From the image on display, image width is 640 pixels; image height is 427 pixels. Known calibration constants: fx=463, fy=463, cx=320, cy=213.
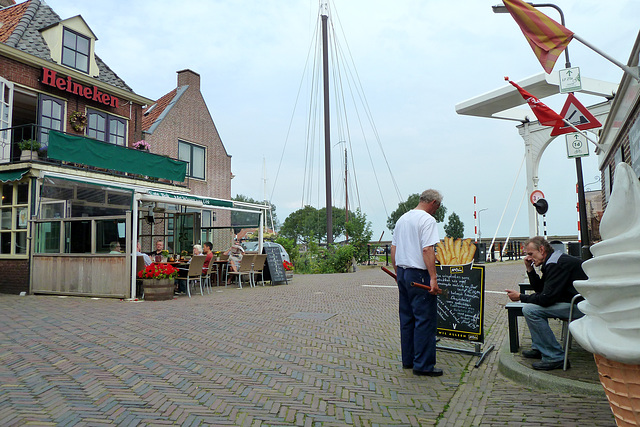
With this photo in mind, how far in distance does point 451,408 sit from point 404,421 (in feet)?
1.64

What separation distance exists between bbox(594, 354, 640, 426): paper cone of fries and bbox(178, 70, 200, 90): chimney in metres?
22.8

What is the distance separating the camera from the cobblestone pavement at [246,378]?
3336 mm

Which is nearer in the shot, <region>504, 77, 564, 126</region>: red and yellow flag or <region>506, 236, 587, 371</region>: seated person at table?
<region>506, 236, 587, 371</region>: seated person at table

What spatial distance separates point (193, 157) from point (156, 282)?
12.3m

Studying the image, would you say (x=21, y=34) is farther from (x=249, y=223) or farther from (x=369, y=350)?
(x=369, y=350)

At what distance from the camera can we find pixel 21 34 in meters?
14.2

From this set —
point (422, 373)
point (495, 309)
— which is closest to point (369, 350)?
point (422, 373)

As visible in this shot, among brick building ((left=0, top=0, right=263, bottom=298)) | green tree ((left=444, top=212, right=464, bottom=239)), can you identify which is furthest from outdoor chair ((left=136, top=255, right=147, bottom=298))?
green tree ((left=444, top=212, right=464, bottom=239))

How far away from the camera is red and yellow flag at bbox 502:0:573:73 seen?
5.15m

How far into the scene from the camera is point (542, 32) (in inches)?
205

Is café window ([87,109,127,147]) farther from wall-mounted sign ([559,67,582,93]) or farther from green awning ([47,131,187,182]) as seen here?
wall-mounted sign ([559,67,582,93])

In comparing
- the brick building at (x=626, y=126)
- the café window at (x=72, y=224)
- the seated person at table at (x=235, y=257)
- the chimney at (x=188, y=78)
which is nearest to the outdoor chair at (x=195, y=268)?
the café window at (x=72, y=224)

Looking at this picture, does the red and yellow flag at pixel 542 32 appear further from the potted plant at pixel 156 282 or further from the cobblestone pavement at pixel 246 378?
the potted plant at pixel 156 282

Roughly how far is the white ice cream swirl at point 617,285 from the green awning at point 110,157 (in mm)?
12797
